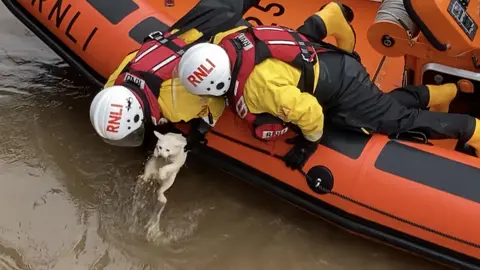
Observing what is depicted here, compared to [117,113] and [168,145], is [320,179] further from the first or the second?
[117,113]

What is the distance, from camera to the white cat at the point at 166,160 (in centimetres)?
262

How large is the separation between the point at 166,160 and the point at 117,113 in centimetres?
37

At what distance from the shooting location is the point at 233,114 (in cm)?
276

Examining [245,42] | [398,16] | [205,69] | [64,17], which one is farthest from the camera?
[64,17]

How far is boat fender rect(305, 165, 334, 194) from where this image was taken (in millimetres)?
2637

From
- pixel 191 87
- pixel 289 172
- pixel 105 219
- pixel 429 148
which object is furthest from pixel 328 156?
pixel 105 219

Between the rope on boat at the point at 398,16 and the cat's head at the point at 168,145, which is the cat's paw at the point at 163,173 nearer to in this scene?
the cat's head at the point at 168,145

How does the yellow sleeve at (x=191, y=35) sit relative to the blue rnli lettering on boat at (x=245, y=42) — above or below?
below

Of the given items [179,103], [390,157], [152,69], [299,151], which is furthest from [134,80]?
[390,157]

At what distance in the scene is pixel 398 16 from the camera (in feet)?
8.86

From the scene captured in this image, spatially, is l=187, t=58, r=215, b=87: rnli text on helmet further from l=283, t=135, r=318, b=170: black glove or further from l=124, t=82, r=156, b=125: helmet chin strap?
l=283, t=135, r=318, b=170: black glove

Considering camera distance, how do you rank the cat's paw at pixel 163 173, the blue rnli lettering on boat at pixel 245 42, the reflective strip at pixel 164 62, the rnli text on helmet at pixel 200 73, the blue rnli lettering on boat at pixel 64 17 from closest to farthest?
1. the rnli text on helmet at pixel 200 73
2. the blue rnli lettering on boat at pixel 245 42
3. the reflective strip at pixel 164 62
4. the cat's paw at pixel 163 173
5. the blue rnli lettering on boat at pixel 64 17

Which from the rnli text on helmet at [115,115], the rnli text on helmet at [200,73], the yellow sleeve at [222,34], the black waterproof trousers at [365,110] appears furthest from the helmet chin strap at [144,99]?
the black waterproof trousers at [365,110]

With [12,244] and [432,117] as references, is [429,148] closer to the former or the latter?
[432,117]
